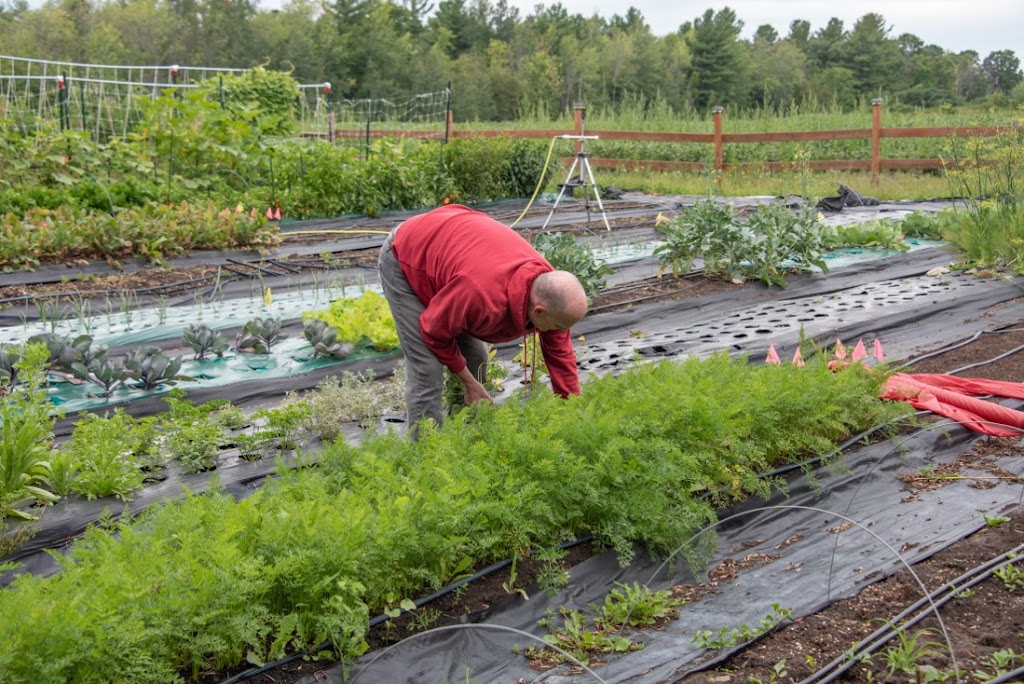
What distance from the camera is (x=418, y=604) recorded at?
130 inches

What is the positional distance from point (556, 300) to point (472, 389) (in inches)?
29.7

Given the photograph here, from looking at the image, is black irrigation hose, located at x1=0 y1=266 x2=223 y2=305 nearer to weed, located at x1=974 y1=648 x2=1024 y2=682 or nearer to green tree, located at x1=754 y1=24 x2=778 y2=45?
weed, located at x1=974 y1=648 x2=1024 y2=682

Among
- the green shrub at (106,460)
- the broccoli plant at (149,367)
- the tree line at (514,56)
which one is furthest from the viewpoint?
the tree line at (514,56)

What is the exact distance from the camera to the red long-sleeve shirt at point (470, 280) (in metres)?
3.79

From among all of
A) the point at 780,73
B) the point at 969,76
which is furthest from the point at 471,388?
the point at 969,76

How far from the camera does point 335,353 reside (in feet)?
20.9

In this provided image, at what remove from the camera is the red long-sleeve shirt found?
379 centimetres

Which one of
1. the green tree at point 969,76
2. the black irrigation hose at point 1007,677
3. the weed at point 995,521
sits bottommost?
the black irrigation hose at point 1007,677

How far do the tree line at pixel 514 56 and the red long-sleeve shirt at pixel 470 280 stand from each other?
1072 inches

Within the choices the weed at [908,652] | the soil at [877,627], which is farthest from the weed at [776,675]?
the weed at [908,652]

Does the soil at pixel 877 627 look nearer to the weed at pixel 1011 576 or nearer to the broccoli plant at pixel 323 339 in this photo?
the weed at pixel 1011 576

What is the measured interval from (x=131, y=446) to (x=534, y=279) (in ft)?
6.96

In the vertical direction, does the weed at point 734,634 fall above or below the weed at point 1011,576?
below

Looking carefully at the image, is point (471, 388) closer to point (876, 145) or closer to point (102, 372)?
point (102, 372)
